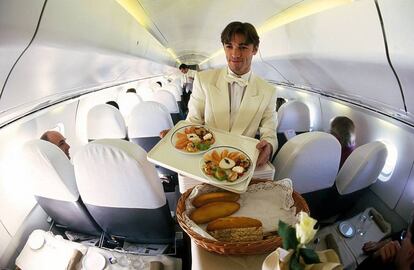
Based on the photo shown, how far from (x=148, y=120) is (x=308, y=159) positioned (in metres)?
1.95

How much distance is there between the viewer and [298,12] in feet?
7.99

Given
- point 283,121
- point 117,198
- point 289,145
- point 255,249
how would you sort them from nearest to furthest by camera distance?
point 255,249, point 117,198, point 289,145, point 283,121

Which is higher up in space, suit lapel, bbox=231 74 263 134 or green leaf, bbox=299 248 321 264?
suit lapel, bbox=231 74 263 134

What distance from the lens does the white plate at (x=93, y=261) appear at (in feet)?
4.14

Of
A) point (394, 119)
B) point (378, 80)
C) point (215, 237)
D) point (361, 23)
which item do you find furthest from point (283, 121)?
point (215, 237)

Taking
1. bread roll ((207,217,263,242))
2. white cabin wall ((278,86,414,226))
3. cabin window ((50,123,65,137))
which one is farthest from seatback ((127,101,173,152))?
white cabin wall ((278,86,414,226))

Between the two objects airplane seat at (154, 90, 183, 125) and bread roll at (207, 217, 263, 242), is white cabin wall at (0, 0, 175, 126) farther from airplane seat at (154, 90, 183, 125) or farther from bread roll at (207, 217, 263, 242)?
airplane seat at (154, 90, 183, 125)

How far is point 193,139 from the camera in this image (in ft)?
4.20

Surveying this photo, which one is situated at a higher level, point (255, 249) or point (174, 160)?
point (174, 160)

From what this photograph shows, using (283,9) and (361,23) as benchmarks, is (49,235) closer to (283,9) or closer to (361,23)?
(361,23)

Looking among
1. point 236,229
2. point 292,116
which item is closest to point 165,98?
point 292,116

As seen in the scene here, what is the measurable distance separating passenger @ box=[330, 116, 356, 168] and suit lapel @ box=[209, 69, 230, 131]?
1678 millimetres

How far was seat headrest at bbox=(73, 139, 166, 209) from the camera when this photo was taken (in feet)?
4.26

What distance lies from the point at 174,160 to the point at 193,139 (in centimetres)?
17
